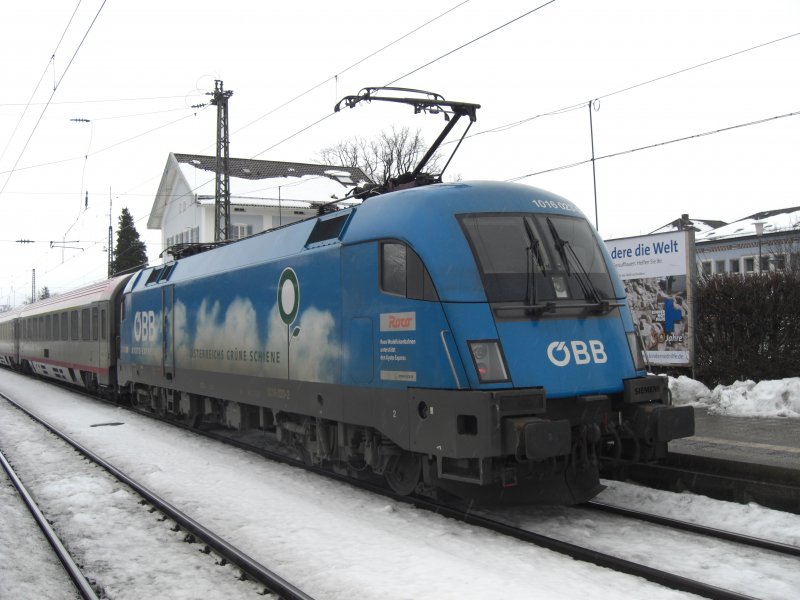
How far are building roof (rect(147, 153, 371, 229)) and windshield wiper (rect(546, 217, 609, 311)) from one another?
3134 centimetres

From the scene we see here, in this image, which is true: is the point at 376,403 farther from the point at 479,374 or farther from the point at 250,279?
the point at 250,279

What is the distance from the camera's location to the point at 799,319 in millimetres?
11953

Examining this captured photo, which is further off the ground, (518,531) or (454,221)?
(454,221)

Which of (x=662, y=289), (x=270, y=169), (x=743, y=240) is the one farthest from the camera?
(x=743, y=240)

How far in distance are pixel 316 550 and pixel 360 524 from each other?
0.81 meters

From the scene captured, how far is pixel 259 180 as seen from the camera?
4097 centimetres

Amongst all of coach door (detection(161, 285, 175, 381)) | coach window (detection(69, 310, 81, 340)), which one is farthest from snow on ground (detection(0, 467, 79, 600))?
coach window (detection(69, 310, 81, 340))

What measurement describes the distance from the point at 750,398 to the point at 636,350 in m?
5.34

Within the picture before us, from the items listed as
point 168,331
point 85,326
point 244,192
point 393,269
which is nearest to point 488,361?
point 393,269

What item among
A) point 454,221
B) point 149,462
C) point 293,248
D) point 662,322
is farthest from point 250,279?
point 662,322

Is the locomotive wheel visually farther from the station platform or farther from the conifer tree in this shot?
the conifer tree

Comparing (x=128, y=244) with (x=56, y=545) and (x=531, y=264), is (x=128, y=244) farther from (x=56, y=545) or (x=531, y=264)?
(x=531, y=264)

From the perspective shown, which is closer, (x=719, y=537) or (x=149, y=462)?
(x=719, y=537)

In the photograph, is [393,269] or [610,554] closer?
[610,554]
